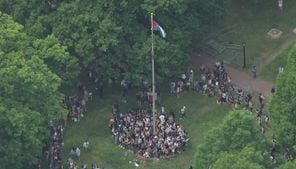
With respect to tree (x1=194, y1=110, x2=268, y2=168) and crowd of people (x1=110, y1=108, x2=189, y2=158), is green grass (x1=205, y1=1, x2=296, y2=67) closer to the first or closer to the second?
crowd of people (x1=110, y1=108, x2=189, y2=158)

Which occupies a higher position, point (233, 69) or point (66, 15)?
point (66, 15)

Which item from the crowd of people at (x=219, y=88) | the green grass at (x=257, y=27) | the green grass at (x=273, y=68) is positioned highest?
the green grass at (x=257, y=27)

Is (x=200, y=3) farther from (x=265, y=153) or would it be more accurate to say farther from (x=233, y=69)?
(x=265, y=153)

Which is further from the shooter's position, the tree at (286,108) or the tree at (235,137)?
the tree at (286,108)

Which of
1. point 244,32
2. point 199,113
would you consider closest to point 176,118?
point 199,113

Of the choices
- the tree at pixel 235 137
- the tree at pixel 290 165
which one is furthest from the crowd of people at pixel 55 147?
the tree at pixel 290 165

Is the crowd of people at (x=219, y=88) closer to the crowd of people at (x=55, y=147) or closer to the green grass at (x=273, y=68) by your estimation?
the green grass at (x=273, y=68)
